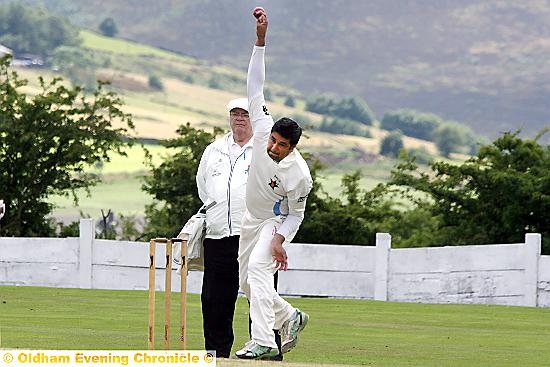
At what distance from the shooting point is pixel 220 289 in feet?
38.4

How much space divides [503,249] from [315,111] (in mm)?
165612

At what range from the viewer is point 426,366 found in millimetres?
11383

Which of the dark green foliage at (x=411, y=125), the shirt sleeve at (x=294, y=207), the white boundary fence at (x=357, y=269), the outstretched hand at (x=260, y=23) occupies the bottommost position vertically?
the white boundary fence at (x=357, y=269)

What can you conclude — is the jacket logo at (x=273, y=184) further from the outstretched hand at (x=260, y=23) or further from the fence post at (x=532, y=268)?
the fence post at (x=532, y=268)

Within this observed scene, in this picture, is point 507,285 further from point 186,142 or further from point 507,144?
point 186,142

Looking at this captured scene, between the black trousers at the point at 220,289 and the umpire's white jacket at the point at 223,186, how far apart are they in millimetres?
97

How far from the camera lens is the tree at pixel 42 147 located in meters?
32.7

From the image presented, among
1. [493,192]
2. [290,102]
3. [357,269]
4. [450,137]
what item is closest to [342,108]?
[290,102]

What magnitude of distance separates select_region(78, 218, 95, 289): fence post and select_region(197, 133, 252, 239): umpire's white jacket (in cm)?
1332

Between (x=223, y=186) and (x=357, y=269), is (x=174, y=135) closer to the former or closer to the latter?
(x=357, y=269)

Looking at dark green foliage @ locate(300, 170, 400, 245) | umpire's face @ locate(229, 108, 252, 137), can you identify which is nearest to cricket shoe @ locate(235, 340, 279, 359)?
umpire's face @ locate(229, 108, 252, 137)

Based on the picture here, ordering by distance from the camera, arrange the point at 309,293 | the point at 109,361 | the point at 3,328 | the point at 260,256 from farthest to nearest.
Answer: the point at 309,293
the point at 3,328
the point at 260,256
the point at 109,361

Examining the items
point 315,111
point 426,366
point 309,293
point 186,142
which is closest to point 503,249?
point 309,293

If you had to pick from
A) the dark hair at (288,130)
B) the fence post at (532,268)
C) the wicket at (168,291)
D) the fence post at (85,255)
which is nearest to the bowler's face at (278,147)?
the dark hair at (288,130)
